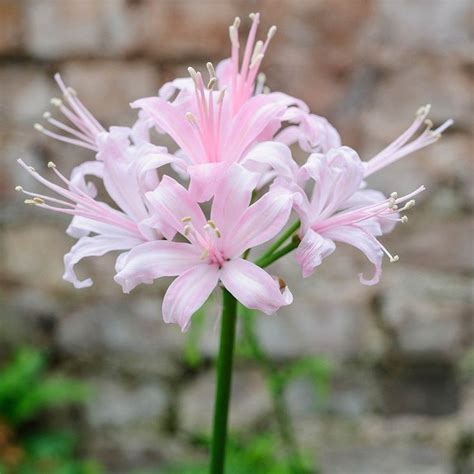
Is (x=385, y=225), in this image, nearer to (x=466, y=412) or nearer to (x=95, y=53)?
(x=466, y=412)

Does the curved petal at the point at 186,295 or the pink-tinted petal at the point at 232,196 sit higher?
the pink-tinted petal at the point at 232,196

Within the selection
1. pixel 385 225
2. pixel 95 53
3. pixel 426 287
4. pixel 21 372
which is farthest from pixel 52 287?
pixel 385 225

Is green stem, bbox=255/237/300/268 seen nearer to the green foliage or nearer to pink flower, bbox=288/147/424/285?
pink flower, bbox=288/147/424/285

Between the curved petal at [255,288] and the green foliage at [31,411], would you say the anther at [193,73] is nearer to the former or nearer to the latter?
the curved petal at [255,288]

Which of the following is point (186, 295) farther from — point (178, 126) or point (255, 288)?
point (178, 126)

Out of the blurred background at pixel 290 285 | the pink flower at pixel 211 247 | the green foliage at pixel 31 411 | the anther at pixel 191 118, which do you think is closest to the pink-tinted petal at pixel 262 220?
the pink flower at pixel 211 247

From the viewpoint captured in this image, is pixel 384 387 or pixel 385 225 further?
pixel 384 387
